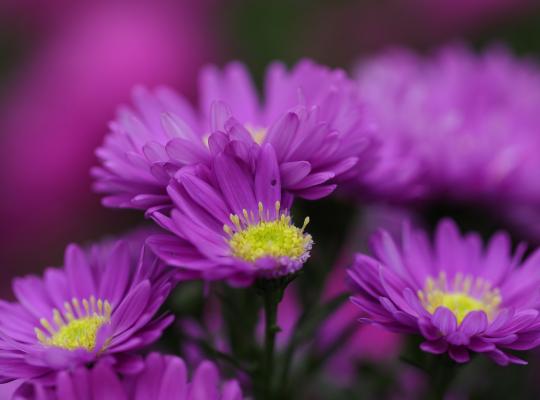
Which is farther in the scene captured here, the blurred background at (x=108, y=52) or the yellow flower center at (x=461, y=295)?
the blurred background at (x=108, y=52)

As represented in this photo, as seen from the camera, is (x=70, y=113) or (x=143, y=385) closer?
(x=143, y=385)

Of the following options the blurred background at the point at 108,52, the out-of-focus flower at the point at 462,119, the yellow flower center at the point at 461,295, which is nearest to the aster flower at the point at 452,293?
the yellow flower center at the point at 461,295

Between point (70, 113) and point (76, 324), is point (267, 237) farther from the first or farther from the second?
point (70, 113)

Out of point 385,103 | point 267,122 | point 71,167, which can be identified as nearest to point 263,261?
point 267,122

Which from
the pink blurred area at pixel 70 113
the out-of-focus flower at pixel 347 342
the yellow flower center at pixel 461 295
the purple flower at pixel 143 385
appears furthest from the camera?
the pink blurred area at pixel 70 113

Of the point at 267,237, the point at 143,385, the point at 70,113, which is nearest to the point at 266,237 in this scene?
the point at 267,237

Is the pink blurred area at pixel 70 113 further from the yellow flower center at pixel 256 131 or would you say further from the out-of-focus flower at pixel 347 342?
the yellow flower center at pixel 256 131

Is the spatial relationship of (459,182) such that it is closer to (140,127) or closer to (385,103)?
(385,103)
